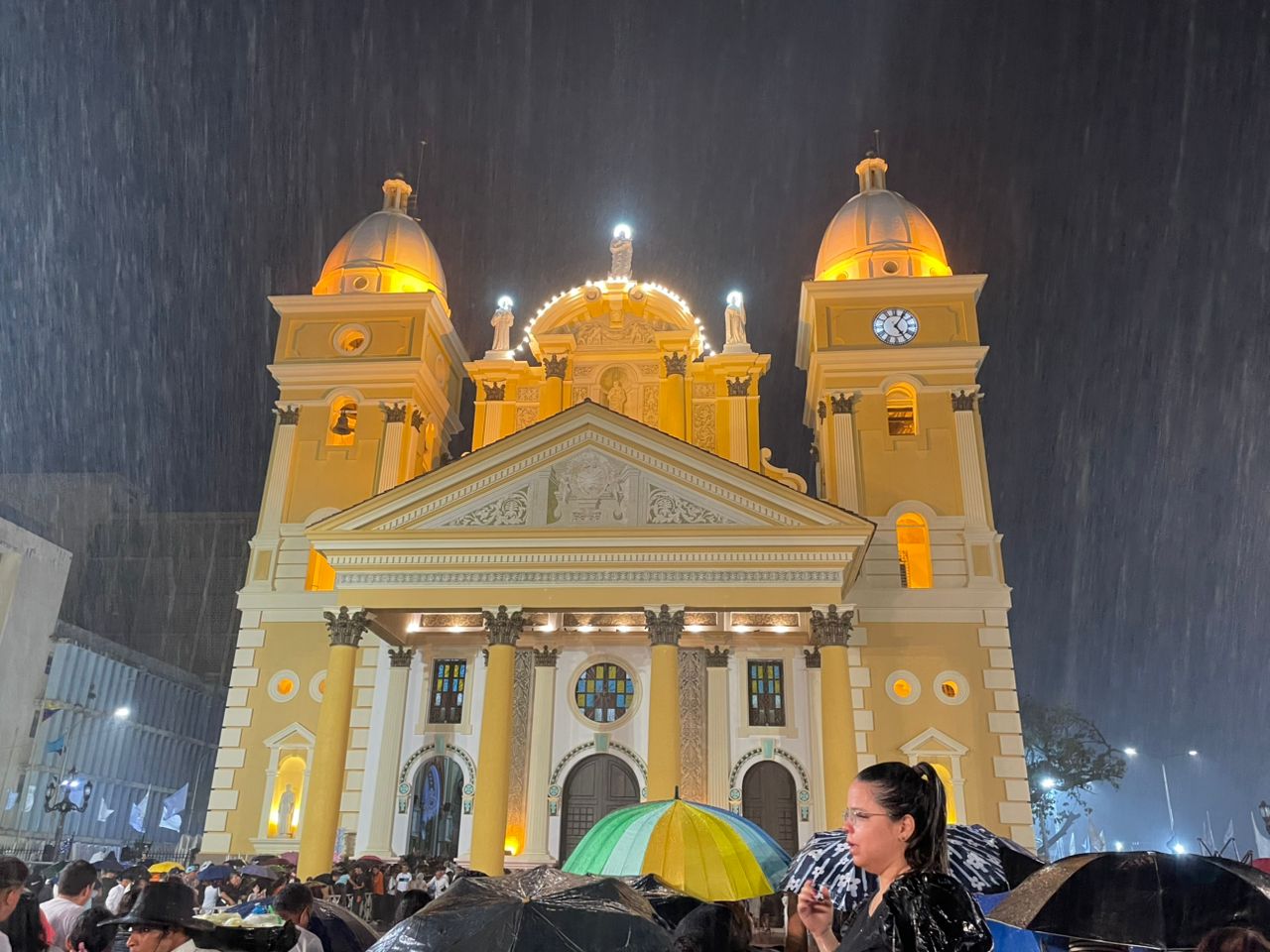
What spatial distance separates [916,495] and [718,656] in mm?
7147

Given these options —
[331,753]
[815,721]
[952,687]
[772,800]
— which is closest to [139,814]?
[331,753]

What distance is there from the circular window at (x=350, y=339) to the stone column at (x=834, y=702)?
54.3 ft

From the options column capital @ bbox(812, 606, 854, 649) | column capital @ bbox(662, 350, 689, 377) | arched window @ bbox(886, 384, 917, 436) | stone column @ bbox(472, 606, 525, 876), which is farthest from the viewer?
column capital @ bbox(662, 350, 689, 377)

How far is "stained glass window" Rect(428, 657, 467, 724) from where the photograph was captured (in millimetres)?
24656

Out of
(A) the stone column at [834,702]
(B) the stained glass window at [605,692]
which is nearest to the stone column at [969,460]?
(A) the stone column at [834,702]

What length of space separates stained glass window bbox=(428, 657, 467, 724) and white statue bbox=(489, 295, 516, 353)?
10.1m

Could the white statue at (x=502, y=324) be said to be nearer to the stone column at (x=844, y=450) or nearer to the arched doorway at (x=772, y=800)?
the stone column at (x=844, y=450)

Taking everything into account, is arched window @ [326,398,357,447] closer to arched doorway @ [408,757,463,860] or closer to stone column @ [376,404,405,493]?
stone column @ [376,404,405,493]

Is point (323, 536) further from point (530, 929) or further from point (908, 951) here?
point (908, 951)

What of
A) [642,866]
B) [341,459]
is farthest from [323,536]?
[642,866]

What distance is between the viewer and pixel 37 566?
123 feet

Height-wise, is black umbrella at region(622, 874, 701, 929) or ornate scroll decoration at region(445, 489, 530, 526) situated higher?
ornate scroll decoration at region(445, 489, 530, 526)

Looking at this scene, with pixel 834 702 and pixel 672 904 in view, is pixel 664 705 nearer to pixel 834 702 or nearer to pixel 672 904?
pixel 834 702

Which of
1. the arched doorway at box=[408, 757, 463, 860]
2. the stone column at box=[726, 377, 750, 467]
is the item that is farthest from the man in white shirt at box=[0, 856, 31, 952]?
the stone column at box=[726, 377, 750, 467]
